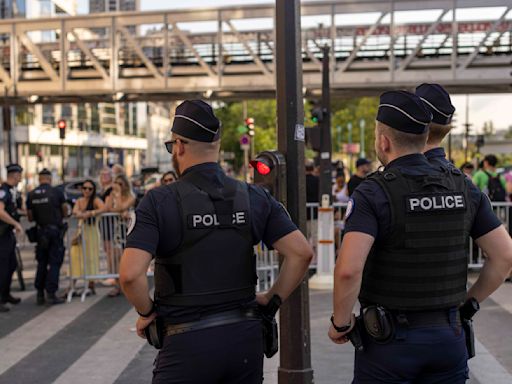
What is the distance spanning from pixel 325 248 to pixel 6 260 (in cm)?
434

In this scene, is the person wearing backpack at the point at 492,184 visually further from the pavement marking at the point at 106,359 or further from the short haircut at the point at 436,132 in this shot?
the short haircut at the point at 436,132

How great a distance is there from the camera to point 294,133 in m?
5.07

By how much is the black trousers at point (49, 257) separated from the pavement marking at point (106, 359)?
1.66m

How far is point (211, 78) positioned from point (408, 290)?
24.8 m

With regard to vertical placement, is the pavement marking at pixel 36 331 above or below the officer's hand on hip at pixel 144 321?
below

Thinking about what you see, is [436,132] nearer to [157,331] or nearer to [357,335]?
[357,335]

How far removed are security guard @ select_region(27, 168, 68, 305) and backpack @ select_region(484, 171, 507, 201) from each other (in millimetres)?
6995

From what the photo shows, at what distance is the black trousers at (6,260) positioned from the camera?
29.1 feet

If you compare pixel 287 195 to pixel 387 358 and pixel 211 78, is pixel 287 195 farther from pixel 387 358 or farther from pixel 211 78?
pixel 211 78

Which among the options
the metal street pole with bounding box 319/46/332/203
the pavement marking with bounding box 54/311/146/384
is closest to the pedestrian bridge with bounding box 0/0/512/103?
the metal street pole with bounding box 319/46/332/203

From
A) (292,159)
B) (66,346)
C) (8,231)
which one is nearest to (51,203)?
(8,231)

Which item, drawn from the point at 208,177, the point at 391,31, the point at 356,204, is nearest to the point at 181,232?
the point at 208,177

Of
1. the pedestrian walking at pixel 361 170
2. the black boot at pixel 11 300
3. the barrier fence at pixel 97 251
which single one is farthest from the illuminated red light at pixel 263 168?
the pedestrian walking at pixel 361 170

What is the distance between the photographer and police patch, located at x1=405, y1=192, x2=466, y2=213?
116 inches
